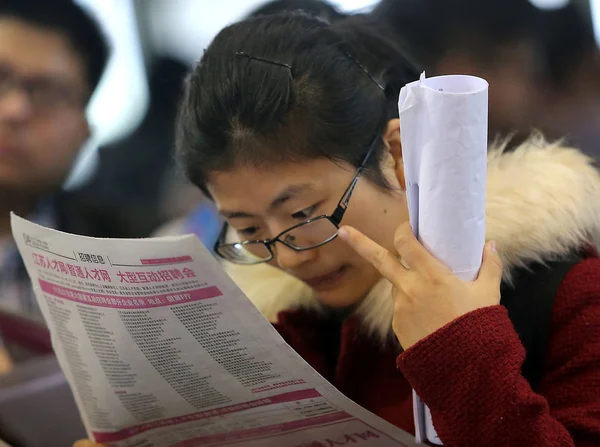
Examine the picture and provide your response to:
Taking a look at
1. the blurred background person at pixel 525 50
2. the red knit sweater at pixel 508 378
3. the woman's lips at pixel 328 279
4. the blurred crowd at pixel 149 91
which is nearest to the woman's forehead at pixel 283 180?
the woman's lips at pixel 328 279

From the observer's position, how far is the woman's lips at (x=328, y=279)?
2.80 feet

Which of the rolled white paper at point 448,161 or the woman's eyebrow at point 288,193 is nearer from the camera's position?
the rolled white paper at point 448,161

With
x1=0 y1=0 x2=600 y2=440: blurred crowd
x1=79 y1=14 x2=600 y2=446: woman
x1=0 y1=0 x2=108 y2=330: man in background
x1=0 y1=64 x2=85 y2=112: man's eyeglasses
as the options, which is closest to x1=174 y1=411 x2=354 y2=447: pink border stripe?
x1=79 y1=14 x2=600 y2=446: woman

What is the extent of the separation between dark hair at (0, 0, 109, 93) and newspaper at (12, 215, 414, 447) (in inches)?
53.0

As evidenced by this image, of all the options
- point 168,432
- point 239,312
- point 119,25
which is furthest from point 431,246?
point 119,25

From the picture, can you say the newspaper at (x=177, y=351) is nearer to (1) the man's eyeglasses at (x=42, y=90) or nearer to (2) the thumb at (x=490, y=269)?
(2) the thumb at (x=490, y=269)

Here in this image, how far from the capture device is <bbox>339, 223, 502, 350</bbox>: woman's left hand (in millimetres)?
561

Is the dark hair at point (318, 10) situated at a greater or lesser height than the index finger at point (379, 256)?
greater

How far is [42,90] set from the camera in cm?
191

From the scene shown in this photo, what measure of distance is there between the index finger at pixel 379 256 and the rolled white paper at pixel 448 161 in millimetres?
37

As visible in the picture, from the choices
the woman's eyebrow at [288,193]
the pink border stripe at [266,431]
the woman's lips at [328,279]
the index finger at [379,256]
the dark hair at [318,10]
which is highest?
the dark hair at [318,10]

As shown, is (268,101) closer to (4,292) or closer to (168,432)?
(168,432)

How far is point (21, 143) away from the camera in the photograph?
6.35 feet

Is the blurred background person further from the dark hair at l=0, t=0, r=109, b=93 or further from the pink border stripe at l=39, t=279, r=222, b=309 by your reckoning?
the pink border stripe at l=39, t=279, r=222, b=309
